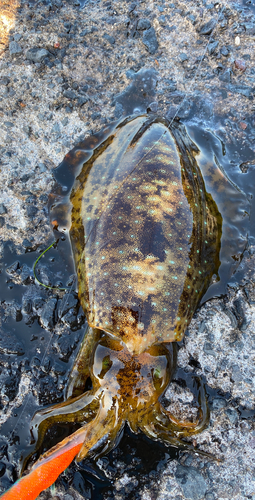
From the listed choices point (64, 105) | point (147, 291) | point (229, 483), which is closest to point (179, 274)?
point (147, 291)

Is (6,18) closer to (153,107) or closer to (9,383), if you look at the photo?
(153,107)

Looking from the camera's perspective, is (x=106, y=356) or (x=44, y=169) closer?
(x=106, y=356)

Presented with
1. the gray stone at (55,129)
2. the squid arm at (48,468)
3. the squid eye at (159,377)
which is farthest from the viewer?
the gray stone at (55,129)

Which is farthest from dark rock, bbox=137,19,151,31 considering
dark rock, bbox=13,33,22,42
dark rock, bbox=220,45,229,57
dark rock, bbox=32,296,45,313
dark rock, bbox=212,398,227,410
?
dark rock, bbox=212,398,227,410

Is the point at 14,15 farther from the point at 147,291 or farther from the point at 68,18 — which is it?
the point at 147,291

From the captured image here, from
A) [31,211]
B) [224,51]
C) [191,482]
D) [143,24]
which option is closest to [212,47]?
[224,51]

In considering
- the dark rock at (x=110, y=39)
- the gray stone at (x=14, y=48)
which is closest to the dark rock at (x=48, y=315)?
the gray stone at (x=14, y=48)

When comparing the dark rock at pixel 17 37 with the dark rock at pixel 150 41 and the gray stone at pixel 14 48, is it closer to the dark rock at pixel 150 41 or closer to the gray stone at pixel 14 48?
the gray stone at pixel 14 48
